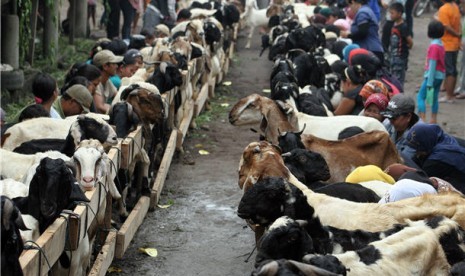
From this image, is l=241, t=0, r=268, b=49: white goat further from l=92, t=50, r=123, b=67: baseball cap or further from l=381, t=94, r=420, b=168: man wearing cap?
l=381, t=94, r=420, b=168: man wearing cap

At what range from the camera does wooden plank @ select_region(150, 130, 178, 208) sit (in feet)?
38.0

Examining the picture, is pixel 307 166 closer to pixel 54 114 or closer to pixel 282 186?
pixel 282 186

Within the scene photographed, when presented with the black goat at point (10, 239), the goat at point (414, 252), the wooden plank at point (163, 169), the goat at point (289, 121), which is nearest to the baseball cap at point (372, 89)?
the goat at point (289, 121)

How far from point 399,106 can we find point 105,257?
3.61m

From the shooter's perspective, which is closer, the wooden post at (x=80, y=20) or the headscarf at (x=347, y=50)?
the headscarf at (x=347, y=50)

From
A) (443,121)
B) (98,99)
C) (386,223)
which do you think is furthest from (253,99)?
(443,121)

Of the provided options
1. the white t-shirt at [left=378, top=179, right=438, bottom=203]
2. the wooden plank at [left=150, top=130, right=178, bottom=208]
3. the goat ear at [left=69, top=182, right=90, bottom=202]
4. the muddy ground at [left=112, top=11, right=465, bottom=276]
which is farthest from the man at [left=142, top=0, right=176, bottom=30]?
the goat ear at [left=69, top=182, right=90, bottom=202]

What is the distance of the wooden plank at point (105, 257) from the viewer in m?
8.62

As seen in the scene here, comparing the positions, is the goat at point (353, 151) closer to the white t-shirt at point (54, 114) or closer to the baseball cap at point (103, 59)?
the white t-shirt at point (54, 114)

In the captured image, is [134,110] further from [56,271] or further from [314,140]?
[56,271]

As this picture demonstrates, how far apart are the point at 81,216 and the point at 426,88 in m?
9.91

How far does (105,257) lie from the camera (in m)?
8.91

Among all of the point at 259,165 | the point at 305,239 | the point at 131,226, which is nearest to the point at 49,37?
the point at 131,226

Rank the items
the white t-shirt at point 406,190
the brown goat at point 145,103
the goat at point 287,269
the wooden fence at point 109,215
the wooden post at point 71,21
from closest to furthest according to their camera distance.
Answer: the goat at point 287,269
the wooden fence at point 109,215
the white t-shirt at point 406,190
the brown goat at point 145,103
the wooden post at point 71,21
